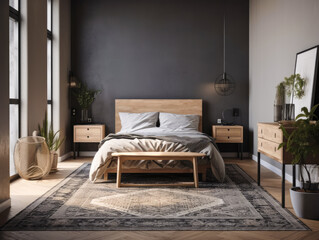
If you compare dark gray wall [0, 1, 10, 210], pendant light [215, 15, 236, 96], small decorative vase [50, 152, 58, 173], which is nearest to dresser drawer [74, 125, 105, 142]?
small decorative vase [50, 152, 58, 173]

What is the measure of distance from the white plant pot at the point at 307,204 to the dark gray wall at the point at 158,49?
397 centimetres

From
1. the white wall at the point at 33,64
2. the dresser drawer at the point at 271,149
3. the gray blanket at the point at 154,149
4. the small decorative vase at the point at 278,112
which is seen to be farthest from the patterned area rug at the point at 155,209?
the white wall at the point at 33,64

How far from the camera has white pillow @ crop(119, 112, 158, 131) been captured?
257 inches

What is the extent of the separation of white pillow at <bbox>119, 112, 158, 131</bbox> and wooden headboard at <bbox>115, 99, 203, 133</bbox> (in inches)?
7.8

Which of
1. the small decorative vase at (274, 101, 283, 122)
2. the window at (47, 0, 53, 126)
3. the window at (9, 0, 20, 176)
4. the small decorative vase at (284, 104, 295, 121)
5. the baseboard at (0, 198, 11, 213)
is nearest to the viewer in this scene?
the baseboard at (0, 198, 11, 213)

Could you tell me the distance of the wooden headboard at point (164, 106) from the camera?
696cm

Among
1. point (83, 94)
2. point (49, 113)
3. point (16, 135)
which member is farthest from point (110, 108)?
point (16, 135)

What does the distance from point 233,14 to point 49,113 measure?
3879 millimetres

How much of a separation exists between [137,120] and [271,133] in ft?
10.2

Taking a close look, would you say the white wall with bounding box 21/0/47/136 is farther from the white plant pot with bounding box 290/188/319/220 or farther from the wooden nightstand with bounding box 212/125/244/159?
the white plant pot with bounding box 290/188/319/220

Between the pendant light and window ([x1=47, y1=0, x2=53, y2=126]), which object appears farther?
the pendant light

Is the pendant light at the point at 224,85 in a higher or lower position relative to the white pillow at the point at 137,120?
higher

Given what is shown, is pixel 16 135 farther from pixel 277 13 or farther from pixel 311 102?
pixel 277 13

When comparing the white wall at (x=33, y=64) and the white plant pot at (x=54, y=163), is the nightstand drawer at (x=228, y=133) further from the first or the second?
the white wall at (x=33, y=64)
